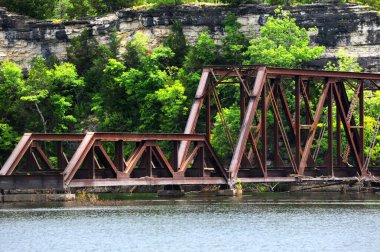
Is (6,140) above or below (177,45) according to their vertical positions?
below

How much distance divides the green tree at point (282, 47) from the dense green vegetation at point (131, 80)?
74 millimetres

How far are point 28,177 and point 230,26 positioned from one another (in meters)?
50.5

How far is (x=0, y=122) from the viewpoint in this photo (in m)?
118

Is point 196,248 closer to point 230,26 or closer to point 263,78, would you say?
point 263,78

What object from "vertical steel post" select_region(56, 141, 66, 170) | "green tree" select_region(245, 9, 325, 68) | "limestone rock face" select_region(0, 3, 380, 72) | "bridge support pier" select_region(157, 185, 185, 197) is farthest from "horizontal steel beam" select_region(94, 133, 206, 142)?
"limestone rock face" select_region(0, 3, 380, 72)

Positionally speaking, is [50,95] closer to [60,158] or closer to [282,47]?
[282,47]

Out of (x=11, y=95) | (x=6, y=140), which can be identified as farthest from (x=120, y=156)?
(x=11, y=95)

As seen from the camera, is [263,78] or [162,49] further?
[162,49]

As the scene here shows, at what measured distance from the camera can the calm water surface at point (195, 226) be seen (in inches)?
2338

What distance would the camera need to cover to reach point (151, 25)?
128 m

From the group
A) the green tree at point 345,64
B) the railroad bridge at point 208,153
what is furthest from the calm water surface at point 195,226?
the green tree at point 345,64

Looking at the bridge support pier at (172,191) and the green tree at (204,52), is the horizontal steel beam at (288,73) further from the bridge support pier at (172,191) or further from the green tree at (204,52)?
the green tree at (204,52)

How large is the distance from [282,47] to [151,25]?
20.4 metres

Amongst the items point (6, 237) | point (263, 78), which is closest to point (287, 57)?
point (263, 78)
